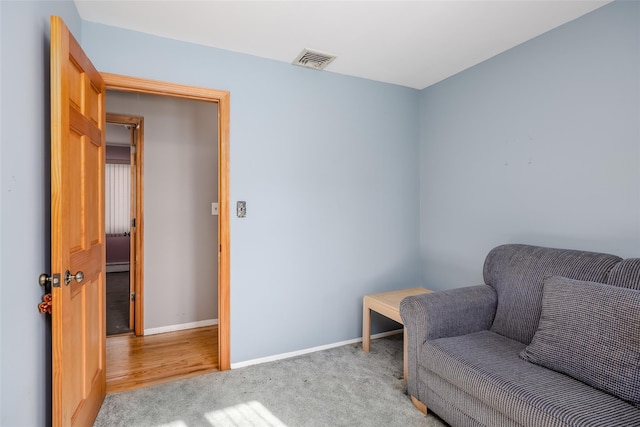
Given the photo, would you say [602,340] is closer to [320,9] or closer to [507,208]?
[507,208]

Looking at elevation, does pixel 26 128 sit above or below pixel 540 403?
above

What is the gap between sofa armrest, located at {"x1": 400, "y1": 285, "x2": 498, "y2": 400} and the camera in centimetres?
201

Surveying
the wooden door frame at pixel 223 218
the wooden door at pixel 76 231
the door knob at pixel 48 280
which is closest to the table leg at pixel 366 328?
the wooden door frame at pixel 223 218

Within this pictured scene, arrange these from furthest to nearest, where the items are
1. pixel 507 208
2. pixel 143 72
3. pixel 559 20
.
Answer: pixel 507 208
pixel 143 72
pixel 559 20

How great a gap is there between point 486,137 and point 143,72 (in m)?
2.63

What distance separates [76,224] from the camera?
5.39ft

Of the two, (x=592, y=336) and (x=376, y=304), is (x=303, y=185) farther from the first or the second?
(x=592, y=336)

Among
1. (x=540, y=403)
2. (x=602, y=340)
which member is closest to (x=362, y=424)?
(x=540, y=403)

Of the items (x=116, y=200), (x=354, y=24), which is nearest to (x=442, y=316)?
(x=354, y=24)

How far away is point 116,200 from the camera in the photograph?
6574 millimetres

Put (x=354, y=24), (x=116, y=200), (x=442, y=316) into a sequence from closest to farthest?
(x=442, y=316) < (x=354, y=24) < (x=116, y=200)

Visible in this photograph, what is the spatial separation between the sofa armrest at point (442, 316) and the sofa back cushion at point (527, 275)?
0.34 ft

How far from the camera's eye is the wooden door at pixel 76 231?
4.49 ft

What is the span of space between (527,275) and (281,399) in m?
1.74
